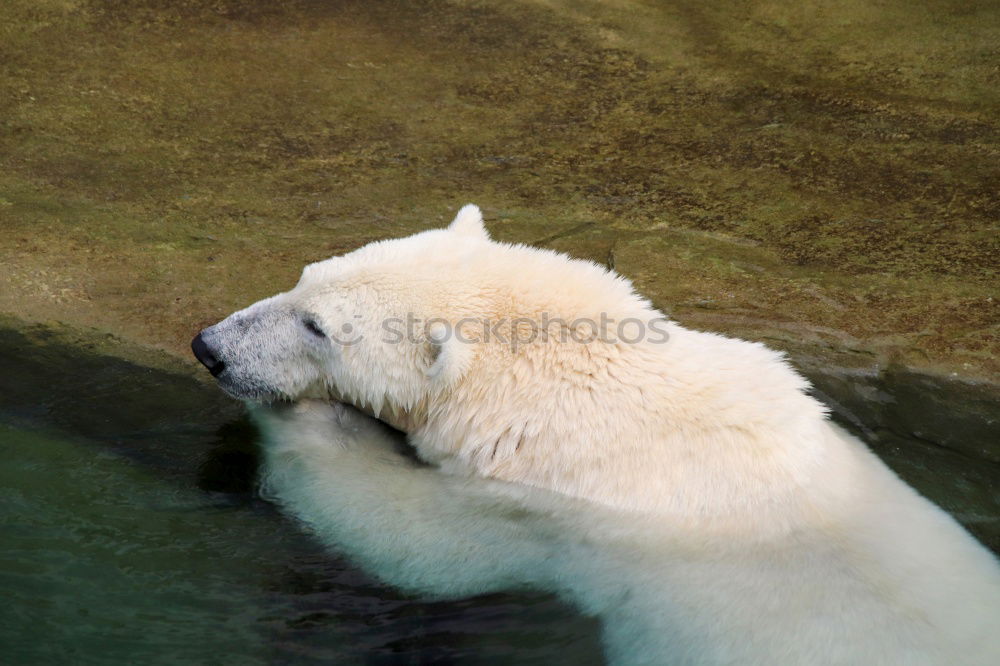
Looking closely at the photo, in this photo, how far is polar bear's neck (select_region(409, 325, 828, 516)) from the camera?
2.86 meters

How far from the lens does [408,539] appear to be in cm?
291

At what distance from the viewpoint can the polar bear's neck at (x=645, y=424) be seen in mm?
2859

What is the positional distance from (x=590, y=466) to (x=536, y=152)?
2.63 metres

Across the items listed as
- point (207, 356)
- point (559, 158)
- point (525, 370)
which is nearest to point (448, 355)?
point (525, 370)

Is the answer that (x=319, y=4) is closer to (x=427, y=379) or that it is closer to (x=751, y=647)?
(x=427, y=379)

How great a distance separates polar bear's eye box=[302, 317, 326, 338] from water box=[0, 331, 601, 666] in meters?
0.41

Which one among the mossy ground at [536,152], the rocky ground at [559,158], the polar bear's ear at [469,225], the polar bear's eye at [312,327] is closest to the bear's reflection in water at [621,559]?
the polar bear's eye at [312,327]

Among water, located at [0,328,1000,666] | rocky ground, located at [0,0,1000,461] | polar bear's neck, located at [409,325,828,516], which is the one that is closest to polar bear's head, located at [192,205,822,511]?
polar bear's neck, located at [409,325,828,516]

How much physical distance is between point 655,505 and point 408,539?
2.14 feet

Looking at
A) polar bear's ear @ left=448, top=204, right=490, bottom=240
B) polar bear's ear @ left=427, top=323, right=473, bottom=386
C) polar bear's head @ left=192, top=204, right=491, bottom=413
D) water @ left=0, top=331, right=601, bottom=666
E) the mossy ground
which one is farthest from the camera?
the mossy ground

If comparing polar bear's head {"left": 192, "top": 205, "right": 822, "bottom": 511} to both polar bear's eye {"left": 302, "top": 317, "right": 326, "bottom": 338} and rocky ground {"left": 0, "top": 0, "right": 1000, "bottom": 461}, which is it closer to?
polar bear's eye {"left": 302, "top": 317, "right": 326, "bottom": 338}

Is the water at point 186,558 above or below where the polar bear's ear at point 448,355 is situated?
below

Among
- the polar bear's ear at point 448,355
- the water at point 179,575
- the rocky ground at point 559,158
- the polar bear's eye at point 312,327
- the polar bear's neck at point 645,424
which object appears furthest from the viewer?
the rocky ground at point 559,158

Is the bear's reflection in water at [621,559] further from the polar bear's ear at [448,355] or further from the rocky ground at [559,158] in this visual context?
the rocky ground at [559,158]
